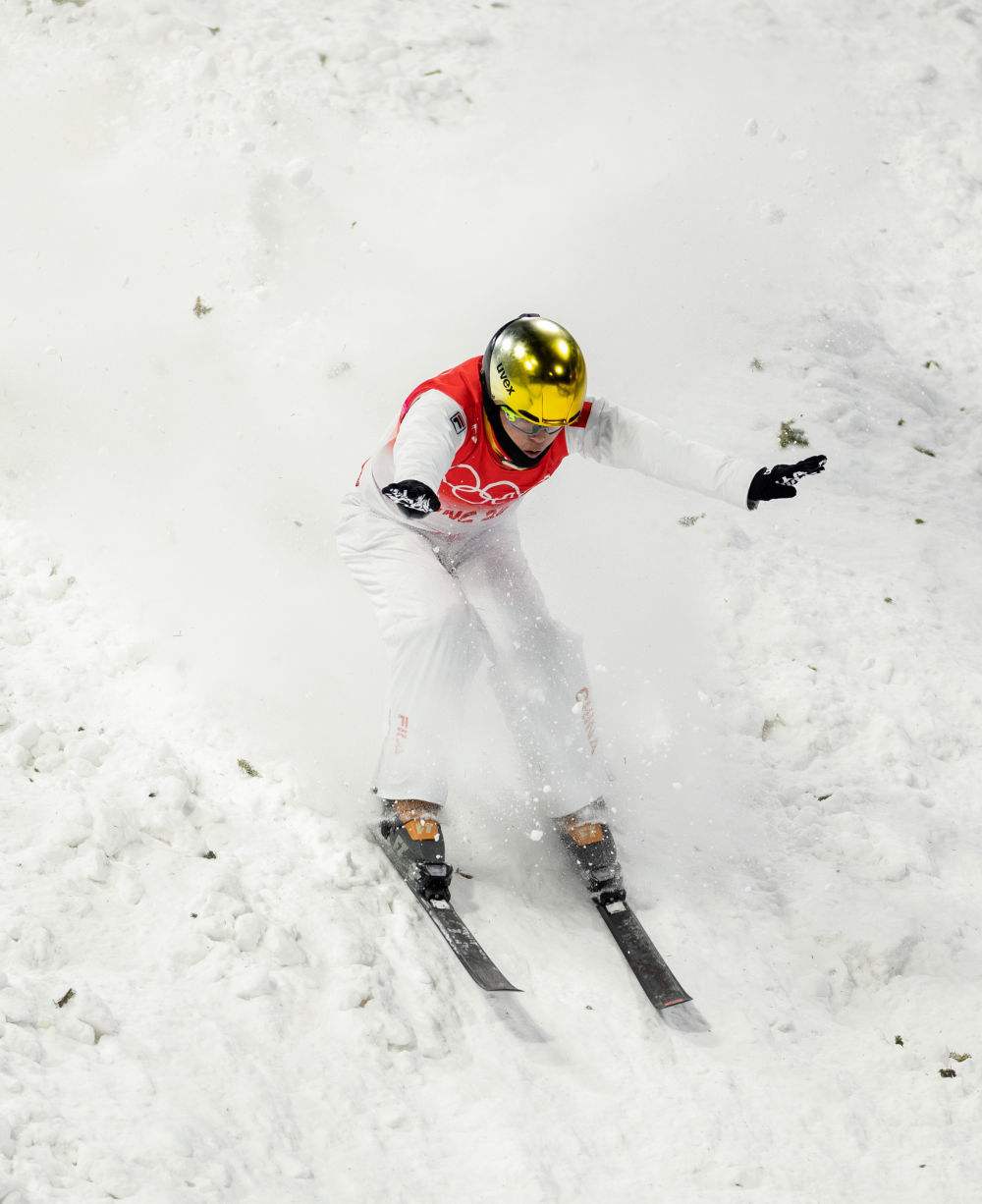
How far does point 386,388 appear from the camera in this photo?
678 centimetres

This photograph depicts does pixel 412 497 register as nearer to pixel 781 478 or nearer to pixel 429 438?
pixel 429 438

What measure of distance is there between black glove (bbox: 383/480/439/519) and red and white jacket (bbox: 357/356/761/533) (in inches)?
7.0

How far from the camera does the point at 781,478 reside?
421 cm

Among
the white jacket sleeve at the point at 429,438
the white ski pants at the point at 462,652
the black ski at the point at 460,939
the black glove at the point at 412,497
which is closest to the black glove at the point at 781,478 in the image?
the white ski pants at the point at 462,652

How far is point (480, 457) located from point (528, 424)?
25 cm

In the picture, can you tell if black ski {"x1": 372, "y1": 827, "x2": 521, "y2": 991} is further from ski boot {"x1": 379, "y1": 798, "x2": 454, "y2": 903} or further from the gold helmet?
the gold helmet

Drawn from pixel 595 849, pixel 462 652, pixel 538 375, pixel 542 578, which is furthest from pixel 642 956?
pixel 542 578

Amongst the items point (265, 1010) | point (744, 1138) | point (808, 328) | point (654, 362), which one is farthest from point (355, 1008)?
point (808, 328)

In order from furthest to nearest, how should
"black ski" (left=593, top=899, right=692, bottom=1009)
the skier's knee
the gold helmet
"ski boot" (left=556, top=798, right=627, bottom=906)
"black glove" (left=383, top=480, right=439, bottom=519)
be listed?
1. "ski boot" (left=556, top=798, right=627, bottom=906)
2. the skier's knee
3. the gold helmet
4. "black ski" (left=593, top=899, right=692, bottom=1009)
5. "black glove" (left=383, top=480, right=439, bottom=519)

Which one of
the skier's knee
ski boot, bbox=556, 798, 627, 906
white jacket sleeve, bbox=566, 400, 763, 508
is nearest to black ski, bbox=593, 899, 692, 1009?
ski boot, bbox=556, 798, 627, 906

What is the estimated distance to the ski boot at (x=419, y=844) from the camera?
4.16 metres

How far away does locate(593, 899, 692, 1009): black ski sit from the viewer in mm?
4012

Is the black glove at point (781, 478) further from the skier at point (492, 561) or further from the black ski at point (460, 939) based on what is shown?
the black ski at point (460, 939)

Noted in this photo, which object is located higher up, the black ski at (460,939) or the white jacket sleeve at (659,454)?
the white jacket sleeve at (659,454)
